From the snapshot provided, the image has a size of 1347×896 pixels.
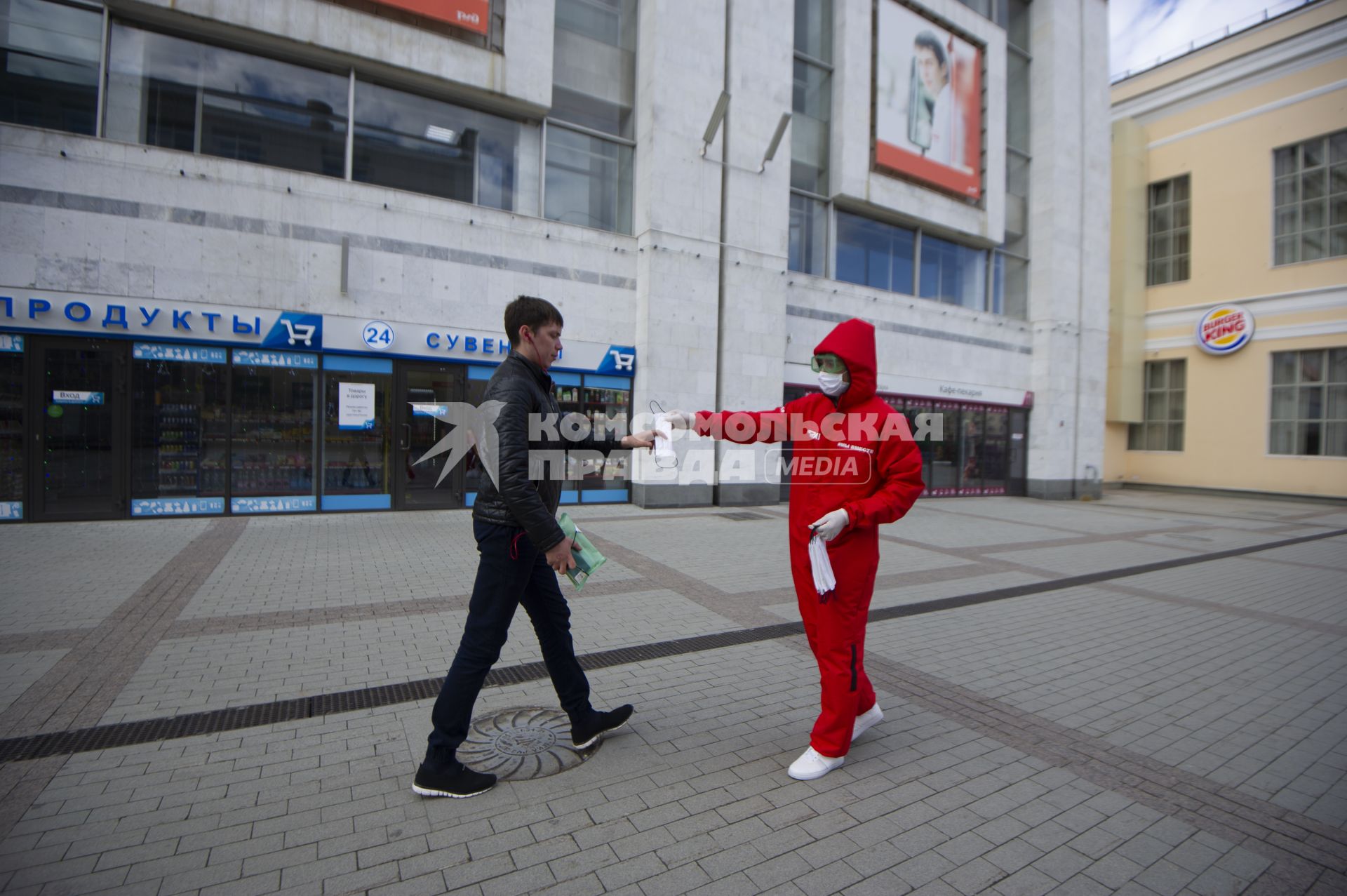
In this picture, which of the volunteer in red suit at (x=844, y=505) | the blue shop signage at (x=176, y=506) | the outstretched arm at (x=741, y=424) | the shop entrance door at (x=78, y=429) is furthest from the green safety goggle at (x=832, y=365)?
the shop entrance door at (x=78, y=429)

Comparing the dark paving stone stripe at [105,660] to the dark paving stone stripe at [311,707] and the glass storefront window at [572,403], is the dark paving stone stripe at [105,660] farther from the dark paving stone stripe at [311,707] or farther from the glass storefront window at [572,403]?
the glass storefront window at [572,403]

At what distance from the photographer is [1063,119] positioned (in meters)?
20.4

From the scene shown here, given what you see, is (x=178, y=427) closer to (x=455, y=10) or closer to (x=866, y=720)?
(x=455, y=10)

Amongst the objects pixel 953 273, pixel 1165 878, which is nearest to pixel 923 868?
pixel 1165 878

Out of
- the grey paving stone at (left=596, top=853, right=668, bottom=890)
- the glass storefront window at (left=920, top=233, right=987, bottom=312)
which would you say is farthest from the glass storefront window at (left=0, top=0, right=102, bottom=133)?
the glass storefront window at (left=920, top=233, right=987, bottom=312)

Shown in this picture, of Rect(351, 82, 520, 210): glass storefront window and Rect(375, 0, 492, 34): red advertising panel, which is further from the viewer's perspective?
Rect(351, 82, 520, 210): glass storefront window

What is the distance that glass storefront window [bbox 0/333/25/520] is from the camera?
30.4 feet

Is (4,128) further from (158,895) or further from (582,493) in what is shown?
(158,895)

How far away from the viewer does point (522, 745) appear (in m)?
3.39

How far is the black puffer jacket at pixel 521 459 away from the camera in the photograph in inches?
112

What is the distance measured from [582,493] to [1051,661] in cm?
945

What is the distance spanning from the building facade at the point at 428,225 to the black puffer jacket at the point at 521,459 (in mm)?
9288

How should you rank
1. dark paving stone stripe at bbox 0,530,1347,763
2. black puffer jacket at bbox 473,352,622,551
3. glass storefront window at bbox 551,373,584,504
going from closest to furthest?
black puffer jacket at bbox 473,352,622,551
dark paving stone stripe at bbox 0,530,1347,763
glass storefront window at bbox 551,373,584,504

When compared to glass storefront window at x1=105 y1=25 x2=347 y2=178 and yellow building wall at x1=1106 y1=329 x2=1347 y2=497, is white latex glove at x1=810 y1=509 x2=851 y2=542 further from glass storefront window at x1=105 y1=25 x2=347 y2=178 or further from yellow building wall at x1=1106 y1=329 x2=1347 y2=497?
yellow building wall at x1=1106 y1=329 x2=1347 y2=497
